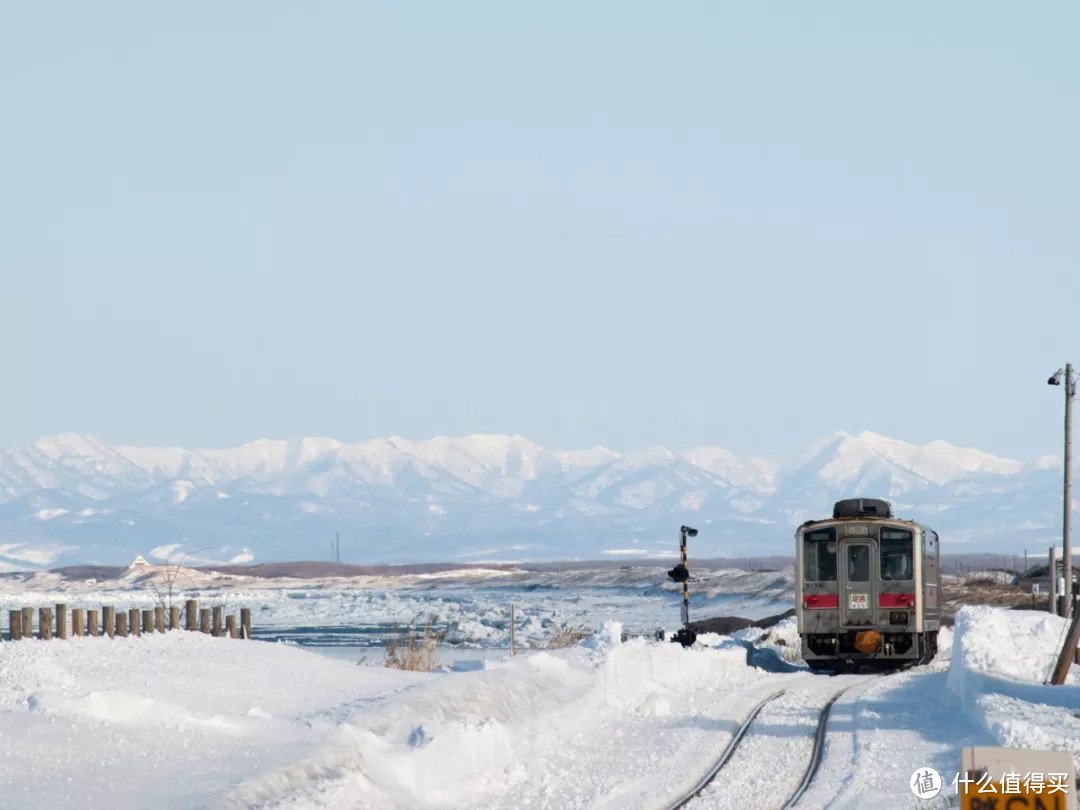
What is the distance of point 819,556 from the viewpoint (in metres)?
30.2

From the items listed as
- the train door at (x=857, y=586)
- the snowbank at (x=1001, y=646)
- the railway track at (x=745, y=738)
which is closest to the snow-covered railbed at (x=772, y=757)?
the railway track at (x=745, y=738)

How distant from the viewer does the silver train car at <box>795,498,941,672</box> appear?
29.6 metres

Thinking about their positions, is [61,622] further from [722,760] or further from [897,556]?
[897,556]

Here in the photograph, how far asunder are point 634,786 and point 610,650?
8424mm

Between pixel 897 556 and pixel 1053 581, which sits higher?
pixel 897 556

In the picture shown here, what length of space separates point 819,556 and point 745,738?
41.4ft

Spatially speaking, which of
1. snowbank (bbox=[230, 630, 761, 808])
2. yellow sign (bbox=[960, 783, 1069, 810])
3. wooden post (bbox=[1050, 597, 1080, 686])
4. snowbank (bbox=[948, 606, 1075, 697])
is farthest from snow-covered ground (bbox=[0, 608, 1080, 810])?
yellow sign (bbox=[960, 783, 1069, 810])

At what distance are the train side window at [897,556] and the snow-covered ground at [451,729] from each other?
432cm

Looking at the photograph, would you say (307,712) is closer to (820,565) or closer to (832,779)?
(832,779)

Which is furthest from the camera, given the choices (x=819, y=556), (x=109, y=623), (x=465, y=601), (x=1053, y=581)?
(x=465, y=601)

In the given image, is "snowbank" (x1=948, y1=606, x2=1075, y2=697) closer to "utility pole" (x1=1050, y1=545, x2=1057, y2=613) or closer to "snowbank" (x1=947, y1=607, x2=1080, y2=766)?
"snowbank" (x1=947, y1=607, x2=1080, y2=766)

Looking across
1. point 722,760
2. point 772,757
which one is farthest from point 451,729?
point 772,757

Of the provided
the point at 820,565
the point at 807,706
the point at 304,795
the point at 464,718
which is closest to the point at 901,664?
the point at 820,565

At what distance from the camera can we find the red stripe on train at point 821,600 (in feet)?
98.0
